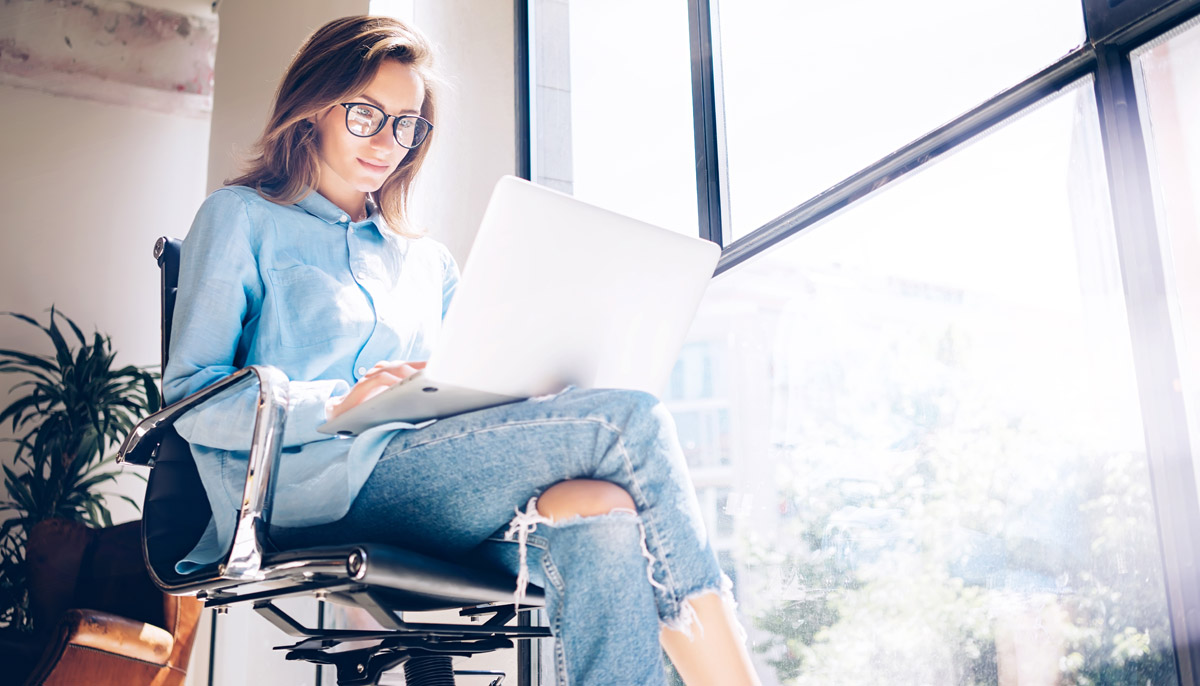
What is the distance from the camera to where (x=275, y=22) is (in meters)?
3.75

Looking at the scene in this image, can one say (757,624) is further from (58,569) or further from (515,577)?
(58,569)

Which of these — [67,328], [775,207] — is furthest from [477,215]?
[67,328]

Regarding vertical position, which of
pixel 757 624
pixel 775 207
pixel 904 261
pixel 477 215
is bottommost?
pixel 757 624

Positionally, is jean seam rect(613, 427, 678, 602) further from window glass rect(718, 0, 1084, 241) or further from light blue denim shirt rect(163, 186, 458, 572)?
window glass rect(718, 0, 1084, 241)

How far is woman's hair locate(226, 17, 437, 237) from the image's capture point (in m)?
1.54

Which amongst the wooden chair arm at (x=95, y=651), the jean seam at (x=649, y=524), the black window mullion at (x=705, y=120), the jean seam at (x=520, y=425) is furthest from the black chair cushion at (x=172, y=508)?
the wooden chair arm at (x=95, y=651)

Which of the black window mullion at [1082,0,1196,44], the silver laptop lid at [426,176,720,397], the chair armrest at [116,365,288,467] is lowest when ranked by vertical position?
the chair armrest at [116,365,288,467]

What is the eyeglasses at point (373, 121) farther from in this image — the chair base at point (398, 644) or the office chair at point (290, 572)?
the chair base at point (398, 644)

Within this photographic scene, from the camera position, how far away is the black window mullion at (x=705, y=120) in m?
2.08

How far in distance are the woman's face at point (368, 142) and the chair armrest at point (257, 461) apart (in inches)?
21.1

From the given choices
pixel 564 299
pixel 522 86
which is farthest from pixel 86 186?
pixel 564 299

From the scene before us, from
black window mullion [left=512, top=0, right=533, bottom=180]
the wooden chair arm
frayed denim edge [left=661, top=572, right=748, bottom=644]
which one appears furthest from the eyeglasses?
the wooden chair arm

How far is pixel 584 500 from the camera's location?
3.28ft

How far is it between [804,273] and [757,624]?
2.36 ft
